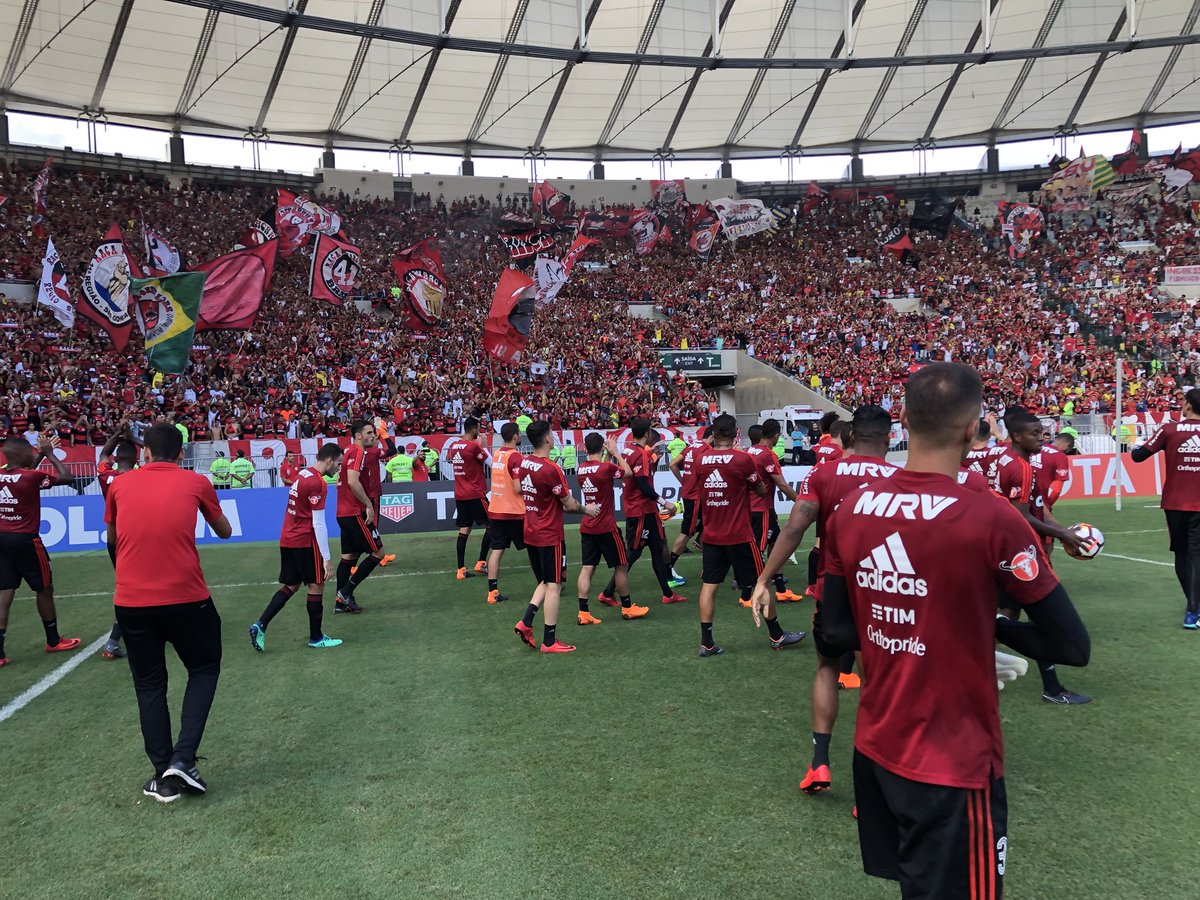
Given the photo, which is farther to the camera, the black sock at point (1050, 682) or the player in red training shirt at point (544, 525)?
the player in red training shirt at point (544, 525)

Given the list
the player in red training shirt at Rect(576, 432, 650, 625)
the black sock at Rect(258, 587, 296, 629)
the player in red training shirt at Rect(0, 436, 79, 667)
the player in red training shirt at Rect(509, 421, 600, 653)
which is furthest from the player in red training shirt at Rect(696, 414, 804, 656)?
the player in red training shirt at Rect(0, 436, 79, 667)

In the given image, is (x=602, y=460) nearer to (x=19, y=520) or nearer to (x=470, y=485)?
(x=470, y=485)

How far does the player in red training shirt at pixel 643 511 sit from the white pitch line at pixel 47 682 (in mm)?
5387

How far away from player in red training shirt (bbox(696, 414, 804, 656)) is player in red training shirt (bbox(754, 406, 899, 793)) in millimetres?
1415

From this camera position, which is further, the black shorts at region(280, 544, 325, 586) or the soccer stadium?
the black shorts at region(280, 544, 325, 586)

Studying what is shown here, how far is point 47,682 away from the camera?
7.27 metres

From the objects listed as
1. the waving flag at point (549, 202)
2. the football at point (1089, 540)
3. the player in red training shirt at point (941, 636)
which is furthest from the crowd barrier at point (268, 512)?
the waving flag at point (549, 202)

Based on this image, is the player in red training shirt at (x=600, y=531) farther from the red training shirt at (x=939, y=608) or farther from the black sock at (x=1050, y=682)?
the red training shirt at (x=939, y=608)

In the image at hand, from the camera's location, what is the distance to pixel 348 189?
136 ft

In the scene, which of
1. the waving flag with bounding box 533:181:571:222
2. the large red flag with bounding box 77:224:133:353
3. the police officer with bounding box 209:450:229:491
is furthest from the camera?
the waving flag with bounding box 533:181:571:222

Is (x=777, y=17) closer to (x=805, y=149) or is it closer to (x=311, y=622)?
(x=805, y=149)

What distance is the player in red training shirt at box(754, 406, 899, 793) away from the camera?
4461mm

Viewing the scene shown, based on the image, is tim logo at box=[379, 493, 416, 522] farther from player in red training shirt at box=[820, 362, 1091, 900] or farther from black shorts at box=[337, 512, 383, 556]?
player in red training shirt at box=[820, 362, 1091, 900]

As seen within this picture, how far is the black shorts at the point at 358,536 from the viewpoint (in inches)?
380
